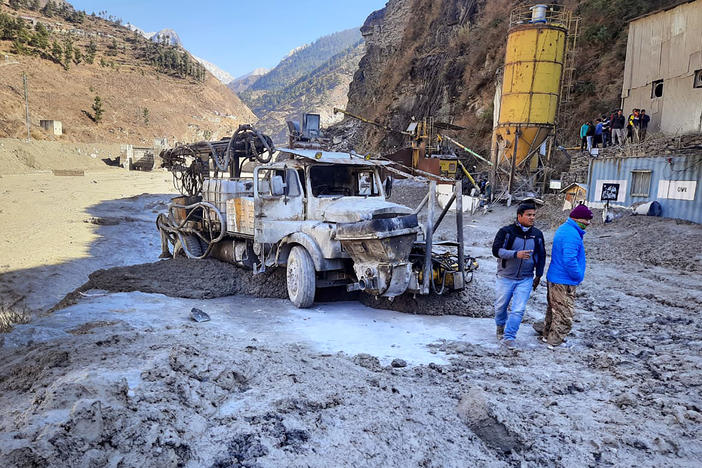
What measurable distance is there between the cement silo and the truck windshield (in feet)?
51.6

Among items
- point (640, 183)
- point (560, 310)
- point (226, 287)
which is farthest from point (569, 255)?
point (640, 183)

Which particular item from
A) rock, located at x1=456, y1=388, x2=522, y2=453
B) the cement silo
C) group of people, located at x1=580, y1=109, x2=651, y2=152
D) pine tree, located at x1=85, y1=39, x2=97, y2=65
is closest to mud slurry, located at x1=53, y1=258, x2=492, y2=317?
rock, located at x1=456, y1=388, x2=522, y2=453

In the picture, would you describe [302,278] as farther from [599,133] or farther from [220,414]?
[599,133]

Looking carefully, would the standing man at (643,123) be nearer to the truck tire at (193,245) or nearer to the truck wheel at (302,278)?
the truck wheel at (302,278)

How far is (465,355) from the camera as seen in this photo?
→ 4.91m

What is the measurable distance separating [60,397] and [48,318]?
3160mm

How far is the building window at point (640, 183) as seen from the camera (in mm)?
14594

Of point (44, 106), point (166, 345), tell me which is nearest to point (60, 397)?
point (166, 345)

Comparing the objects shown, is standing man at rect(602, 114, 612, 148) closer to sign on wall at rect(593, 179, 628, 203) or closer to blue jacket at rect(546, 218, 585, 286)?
sign on wall at rect(593, 179, 628, 203)

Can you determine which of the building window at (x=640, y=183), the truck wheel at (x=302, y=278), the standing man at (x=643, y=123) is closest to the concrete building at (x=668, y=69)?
the standing man at (x=643, y=123)

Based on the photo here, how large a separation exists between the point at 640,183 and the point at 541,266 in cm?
1256

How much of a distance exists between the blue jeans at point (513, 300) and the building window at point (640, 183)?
12299 mm

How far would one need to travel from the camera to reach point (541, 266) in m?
5.17

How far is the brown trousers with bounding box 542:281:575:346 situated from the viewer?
509 cm
